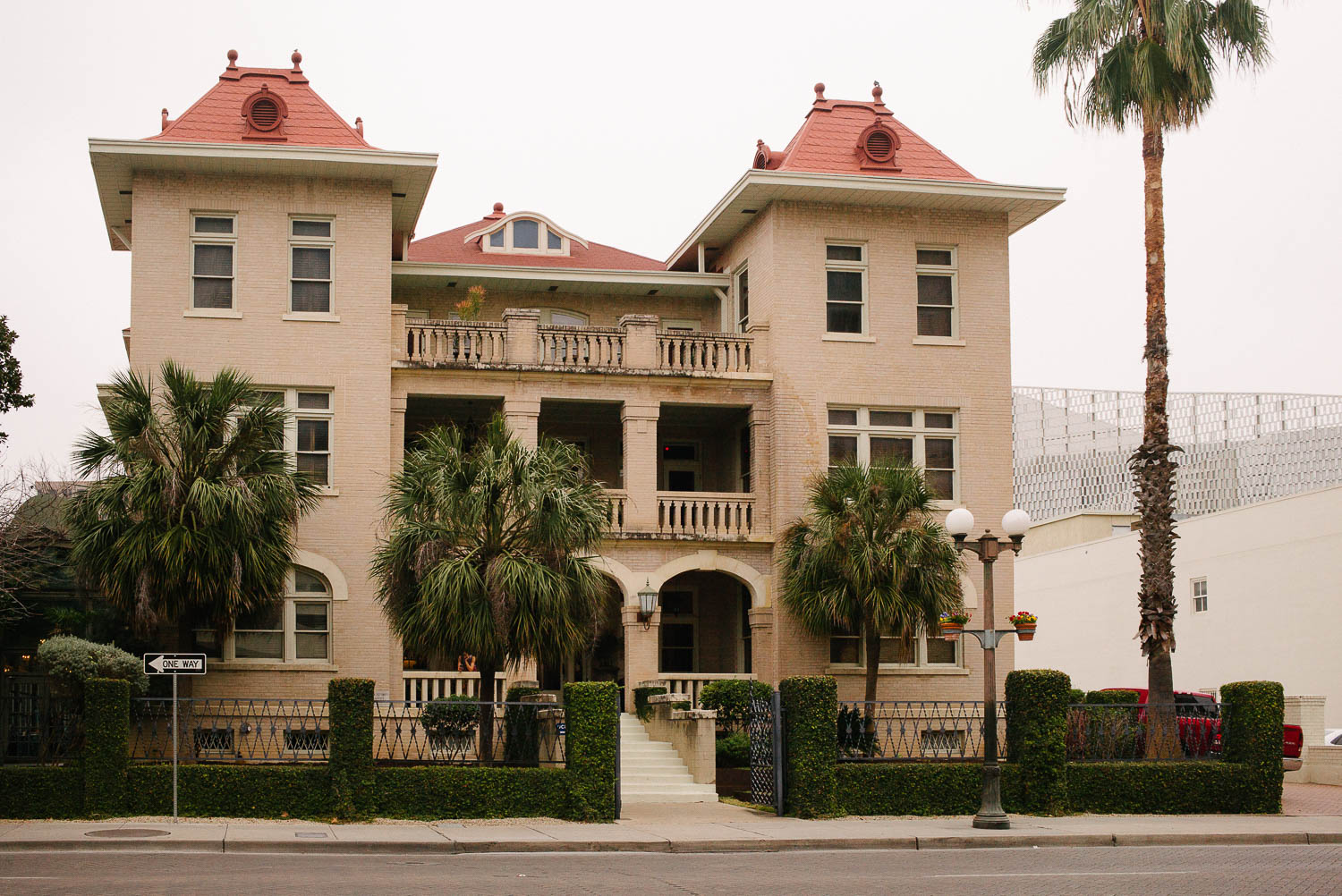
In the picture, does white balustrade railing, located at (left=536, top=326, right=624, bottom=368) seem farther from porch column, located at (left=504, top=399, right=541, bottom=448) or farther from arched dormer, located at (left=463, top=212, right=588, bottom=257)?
arched dormer, located at (left=463, top=212, right=588, bottom=257)

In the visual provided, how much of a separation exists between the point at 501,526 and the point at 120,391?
23.0 feet

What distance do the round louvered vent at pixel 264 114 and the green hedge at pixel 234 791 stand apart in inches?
540

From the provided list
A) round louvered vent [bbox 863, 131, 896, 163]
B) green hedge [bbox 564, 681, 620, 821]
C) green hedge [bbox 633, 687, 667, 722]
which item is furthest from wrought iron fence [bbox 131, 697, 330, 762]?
round louvered vent [bbox 863, 131, 896, 163]

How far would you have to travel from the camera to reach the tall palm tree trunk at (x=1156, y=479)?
25.6 metres

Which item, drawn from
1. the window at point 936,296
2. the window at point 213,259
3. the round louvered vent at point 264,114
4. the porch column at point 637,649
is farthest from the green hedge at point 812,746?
the round louvered vent at point 264,114

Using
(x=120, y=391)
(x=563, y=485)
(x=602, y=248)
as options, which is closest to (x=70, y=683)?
(x=120, y=391)

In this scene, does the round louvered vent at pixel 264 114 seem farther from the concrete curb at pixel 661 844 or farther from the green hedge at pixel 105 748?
the concrete curb at pixel 661 844

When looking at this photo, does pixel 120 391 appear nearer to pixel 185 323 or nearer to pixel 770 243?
pixel 185 323

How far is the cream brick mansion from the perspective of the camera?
28.0 metres

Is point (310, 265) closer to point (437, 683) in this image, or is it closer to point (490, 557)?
point (437, 683)

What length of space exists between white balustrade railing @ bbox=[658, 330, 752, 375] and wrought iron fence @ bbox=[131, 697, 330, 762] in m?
9.62

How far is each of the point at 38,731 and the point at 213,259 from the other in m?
11.0

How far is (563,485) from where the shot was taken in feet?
76.1

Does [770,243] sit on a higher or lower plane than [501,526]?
higher
